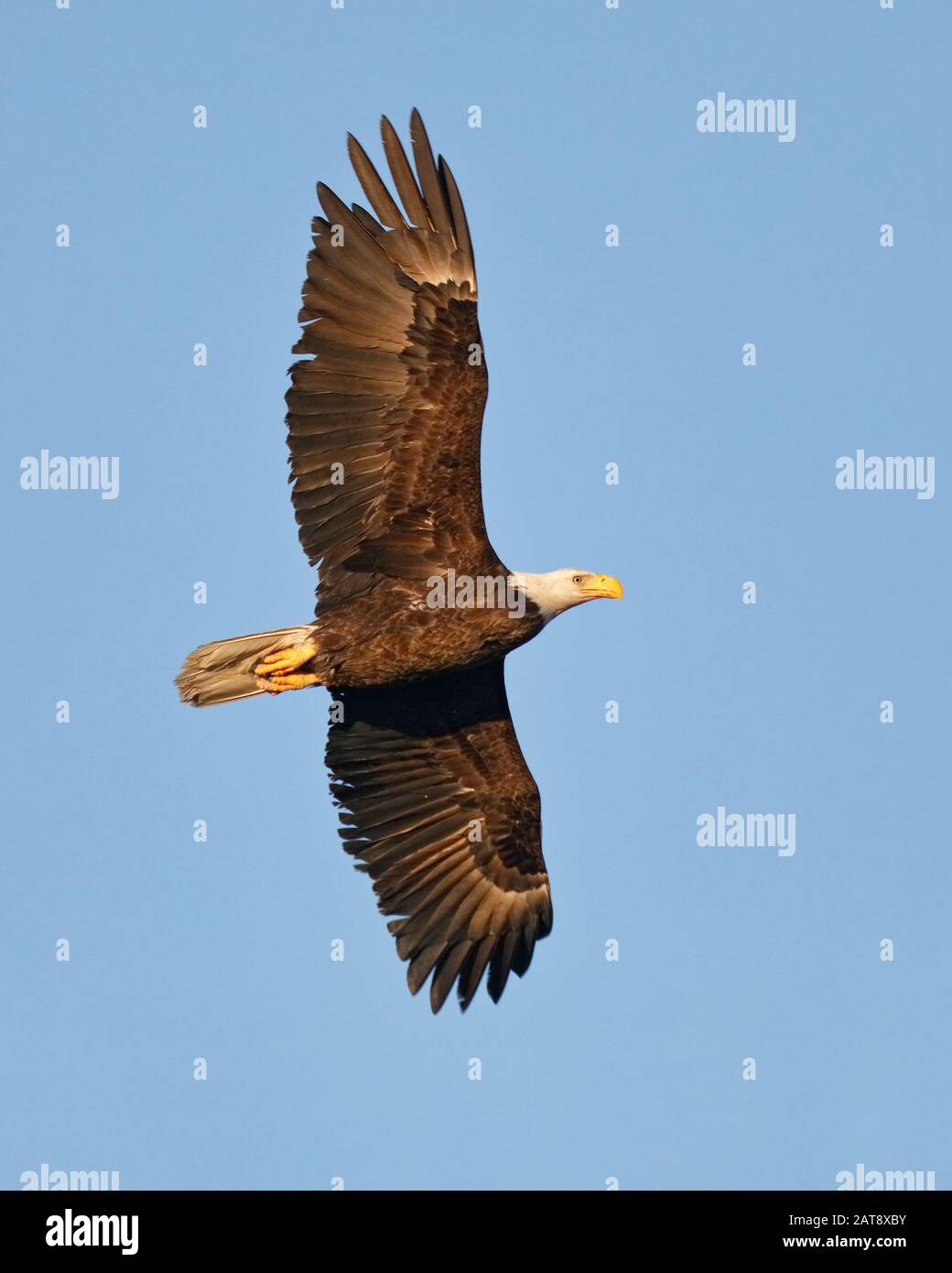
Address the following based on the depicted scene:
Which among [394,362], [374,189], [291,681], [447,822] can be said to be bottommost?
[447,822]

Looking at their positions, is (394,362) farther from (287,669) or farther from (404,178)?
(287,669)

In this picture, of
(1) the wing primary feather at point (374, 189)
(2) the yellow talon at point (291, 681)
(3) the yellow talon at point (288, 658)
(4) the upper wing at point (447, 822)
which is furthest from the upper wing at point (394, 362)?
(4) the upper wing at point (447, 822)

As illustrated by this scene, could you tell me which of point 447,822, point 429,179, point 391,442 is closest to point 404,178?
point 429,179

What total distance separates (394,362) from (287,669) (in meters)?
2.23

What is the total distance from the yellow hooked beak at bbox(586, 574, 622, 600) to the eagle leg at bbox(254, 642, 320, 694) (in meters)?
2.03

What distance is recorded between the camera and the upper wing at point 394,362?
16.1 meters

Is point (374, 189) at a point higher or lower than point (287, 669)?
higher

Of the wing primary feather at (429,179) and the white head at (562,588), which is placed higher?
the wing primary feather at (429,179)

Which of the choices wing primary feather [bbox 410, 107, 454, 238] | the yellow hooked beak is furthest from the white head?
wing primary feather [bbox 410, 107, 454, 238]

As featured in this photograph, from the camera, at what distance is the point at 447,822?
1766cm

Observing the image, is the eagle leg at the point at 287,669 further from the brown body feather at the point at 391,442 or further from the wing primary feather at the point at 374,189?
the wing primary feather at the point at 374,189

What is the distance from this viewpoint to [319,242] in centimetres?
1617

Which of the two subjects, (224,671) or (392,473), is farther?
(224,671)

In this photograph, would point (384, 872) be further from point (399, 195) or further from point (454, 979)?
point (399, 195)
